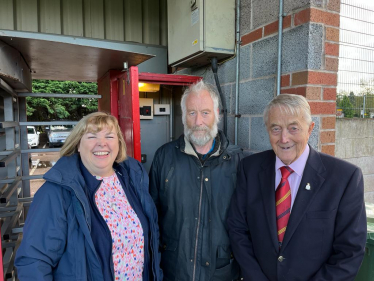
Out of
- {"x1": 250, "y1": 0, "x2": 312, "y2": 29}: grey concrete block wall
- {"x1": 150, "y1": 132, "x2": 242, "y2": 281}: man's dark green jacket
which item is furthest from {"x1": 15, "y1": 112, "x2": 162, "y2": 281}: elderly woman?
{"x1": 250, "y1": 0, "x2": 312, "y2": 29}: grey concrete block wall

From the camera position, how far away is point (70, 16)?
353 centimetres

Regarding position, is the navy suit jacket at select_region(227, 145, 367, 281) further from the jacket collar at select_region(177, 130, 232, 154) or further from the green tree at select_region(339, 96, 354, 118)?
the green tree at select_region(339, 96, 354, 118)

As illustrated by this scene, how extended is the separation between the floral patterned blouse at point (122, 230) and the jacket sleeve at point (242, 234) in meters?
0.58

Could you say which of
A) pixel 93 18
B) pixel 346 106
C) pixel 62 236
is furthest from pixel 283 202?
pixel 93 18

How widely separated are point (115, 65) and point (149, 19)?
1.28m

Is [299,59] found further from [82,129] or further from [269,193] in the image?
[82,129]

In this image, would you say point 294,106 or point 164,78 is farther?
point 164,78

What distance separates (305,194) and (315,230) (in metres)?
0.19

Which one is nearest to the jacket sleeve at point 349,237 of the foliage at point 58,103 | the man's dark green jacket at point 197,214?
the man's dark green jacket at point 197,214

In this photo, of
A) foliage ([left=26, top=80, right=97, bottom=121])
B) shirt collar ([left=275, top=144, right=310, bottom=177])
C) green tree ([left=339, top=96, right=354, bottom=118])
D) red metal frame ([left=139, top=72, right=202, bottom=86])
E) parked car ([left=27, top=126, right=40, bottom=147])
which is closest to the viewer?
shirt collar ([left=275, top=144, right=310, bottom=177])

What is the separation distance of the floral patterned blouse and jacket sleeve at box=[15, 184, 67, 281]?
254 mm

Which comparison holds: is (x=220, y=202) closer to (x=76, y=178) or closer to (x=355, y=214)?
(x=355, y=214)

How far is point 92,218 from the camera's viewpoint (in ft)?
5.12

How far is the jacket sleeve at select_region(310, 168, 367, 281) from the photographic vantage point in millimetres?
1393
